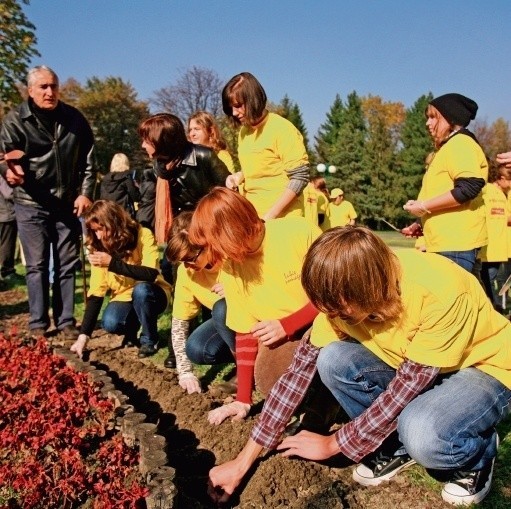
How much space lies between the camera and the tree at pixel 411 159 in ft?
131

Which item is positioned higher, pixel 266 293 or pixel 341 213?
pixel 266 293

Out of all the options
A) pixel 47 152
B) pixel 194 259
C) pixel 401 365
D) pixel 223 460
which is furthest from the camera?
pixel 47 152

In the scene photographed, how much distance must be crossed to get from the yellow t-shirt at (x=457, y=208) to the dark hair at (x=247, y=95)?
126 centimetres

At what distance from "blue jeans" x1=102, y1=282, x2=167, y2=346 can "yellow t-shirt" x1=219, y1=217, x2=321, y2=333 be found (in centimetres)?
159

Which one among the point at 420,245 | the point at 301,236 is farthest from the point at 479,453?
the point at 420,245

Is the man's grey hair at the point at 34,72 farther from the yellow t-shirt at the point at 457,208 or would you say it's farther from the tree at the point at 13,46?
the tree at the point at 13,46

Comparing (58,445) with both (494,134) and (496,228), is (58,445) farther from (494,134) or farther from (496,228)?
(494,134)

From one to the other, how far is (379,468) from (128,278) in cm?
281

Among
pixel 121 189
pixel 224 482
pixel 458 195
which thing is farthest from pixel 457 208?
pixel 121 189

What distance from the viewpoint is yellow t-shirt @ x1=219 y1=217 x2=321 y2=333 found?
9.24 ft

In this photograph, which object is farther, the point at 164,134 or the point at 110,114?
the point at 110,114

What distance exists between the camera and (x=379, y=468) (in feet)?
8.04

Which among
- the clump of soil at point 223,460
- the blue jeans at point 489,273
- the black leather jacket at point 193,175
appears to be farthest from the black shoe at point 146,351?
the blue jeans at point 489,273

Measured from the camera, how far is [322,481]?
8.05 ft
